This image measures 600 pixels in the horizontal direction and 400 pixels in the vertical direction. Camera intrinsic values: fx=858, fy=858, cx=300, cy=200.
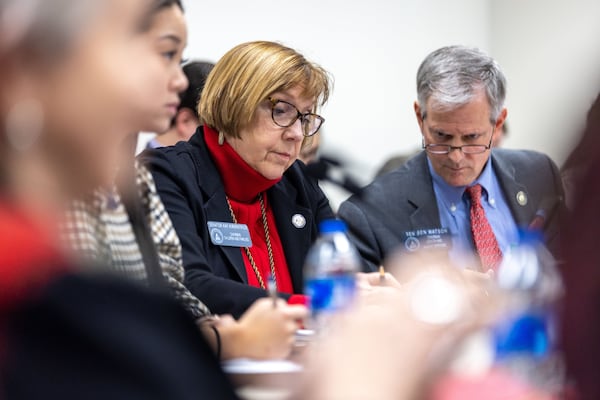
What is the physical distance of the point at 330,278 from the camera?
1.54 meters

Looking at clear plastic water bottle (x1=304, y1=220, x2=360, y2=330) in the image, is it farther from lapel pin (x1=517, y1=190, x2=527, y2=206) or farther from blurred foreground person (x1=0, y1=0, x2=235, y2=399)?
lapel pin (x1=517, y1=190, x2=527, y2=206)

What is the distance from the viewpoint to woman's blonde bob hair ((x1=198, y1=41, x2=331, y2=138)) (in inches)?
99.8

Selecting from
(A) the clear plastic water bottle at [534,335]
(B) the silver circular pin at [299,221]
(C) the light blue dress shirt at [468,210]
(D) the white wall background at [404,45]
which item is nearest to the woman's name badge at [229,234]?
(B) the silver circular pin at [299,221]

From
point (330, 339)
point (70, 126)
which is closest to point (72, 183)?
point (70, 126)

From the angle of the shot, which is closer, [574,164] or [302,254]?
[574,164]

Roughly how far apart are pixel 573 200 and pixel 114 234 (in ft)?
2.78

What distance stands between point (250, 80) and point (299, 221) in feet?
1.51

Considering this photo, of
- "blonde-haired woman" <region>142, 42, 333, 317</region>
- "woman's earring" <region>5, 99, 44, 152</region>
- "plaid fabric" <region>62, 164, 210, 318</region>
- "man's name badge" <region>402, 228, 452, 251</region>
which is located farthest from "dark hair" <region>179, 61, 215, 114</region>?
"woman's earring" <region>5, 99, 44, 152</region>

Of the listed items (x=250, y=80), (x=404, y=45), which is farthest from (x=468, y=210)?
(x=404, y=45)

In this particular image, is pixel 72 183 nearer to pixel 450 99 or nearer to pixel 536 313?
pixel 536 313

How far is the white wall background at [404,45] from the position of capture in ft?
18.4

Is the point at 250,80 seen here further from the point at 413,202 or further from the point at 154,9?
the point at 154,9

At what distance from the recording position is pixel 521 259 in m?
1.32

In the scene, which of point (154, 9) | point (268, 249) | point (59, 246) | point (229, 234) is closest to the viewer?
point (59, 246)
